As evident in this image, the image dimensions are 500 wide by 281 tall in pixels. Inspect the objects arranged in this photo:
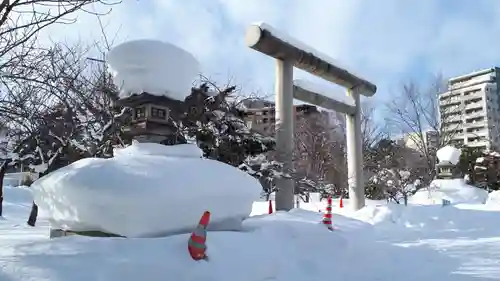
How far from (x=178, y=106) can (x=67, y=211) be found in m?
2.63

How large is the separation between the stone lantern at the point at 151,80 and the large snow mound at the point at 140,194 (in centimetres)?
50

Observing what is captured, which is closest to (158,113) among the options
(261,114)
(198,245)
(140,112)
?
(140,112)

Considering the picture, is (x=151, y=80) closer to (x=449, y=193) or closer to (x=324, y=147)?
(x=449, y=193)

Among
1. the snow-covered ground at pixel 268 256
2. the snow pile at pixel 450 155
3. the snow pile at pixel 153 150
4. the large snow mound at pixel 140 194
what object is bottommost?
the snow-covered ground at pixel 268 256

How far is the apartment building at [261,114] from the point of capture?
1400cm

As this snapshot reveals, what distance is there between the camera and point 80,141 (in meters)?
11.6

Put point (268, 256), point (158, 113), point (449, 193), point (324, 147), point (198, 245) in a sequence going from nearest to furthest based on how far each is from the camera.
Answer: point (198, 245), point (268, 256), point (158, 113), point (449, 193), point (324, 147)

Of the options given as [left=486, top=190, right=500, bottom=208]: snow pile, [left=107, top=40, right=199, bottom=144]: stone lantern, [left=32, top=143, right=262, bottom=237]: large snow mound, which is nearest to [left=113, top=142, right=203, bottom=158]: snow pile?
[left=32, top=143, right=262, bottom=237]: large snow mound

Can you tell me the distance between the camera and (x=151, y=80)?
6.32 m

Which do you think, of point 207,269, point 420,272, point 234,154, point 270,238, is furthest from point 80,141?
point 420,272

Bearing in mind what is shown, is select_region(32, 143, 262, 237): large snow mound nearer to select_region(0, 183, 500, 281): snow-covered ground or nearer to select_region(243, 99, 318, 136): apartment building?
select_region(0, 183, 500, 281): snow-covered ground

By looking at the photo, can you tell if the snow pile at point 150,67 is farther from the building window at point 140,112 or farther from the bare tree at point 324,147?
the bare tree at point 324,147

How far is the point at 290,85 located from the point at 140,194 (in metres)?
7.55

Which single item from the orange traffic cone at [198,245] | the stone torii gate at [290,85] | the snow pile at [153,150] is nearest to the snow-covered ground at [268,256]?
the orange traffic cone at [198,245]
